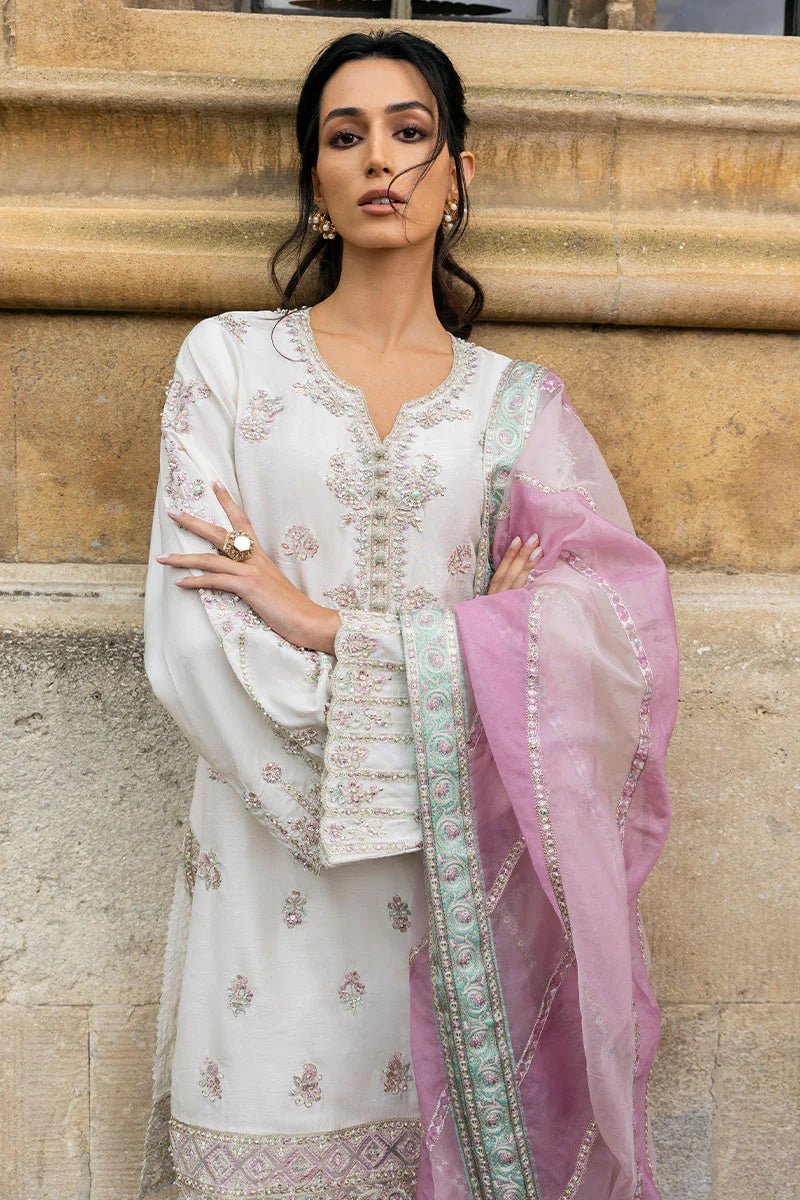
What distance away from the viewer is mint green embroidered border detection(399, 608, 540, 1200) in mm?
1967

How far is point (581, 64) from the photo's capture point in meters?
2.57

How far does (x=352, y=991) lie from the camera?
6.87 ft

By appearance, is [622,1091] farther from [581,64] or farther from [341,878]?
[581,64]

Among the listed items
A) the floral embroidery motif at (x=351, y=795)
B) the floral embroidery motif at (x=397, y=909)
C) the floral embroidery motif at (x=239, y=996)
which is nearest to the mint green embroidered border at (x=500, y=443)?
the floral embroidery motif at (x=351, y=795)

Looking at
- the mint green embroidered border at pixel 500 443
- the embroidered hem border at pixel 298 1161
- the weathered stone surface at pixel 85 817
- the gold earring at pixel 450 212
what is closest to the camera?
the embroidered hem border at pixel 298 1161

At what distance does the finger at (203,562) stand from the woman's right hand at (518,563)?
44 centimetres

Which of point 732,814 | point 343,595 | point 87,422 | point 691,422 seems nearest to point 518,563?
point 343,595

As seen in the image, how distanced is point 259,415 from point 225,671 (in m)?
0.44

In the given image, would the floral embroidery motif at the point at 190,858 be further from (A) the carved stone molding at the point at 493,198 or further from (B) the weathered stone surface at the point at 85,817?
(A) the carved stone molding at the point at 493,198

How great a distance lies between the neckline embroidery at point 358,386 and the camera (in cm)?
213

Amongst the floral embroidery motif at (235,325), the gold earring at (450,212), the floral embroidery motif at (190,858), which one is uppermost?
the gold earring at (450,212)

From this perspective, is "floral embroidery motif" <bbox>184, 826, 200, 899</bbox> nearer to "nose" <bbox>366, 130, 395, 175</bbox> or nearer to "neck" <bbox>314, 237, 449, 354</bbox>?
"neck" <bbox>314, 237, 449, 354</bbox>

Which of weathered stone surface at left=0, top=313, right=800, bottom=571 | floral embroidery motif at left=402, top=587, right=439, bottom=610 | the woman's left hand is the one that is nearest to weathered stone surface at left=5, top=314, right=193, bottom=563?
weathered stone surface at left=0, top=313, right=800, bottom=571

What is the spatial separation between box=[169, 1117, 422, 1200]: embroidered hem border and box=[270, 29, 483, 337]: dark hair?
1494mm
